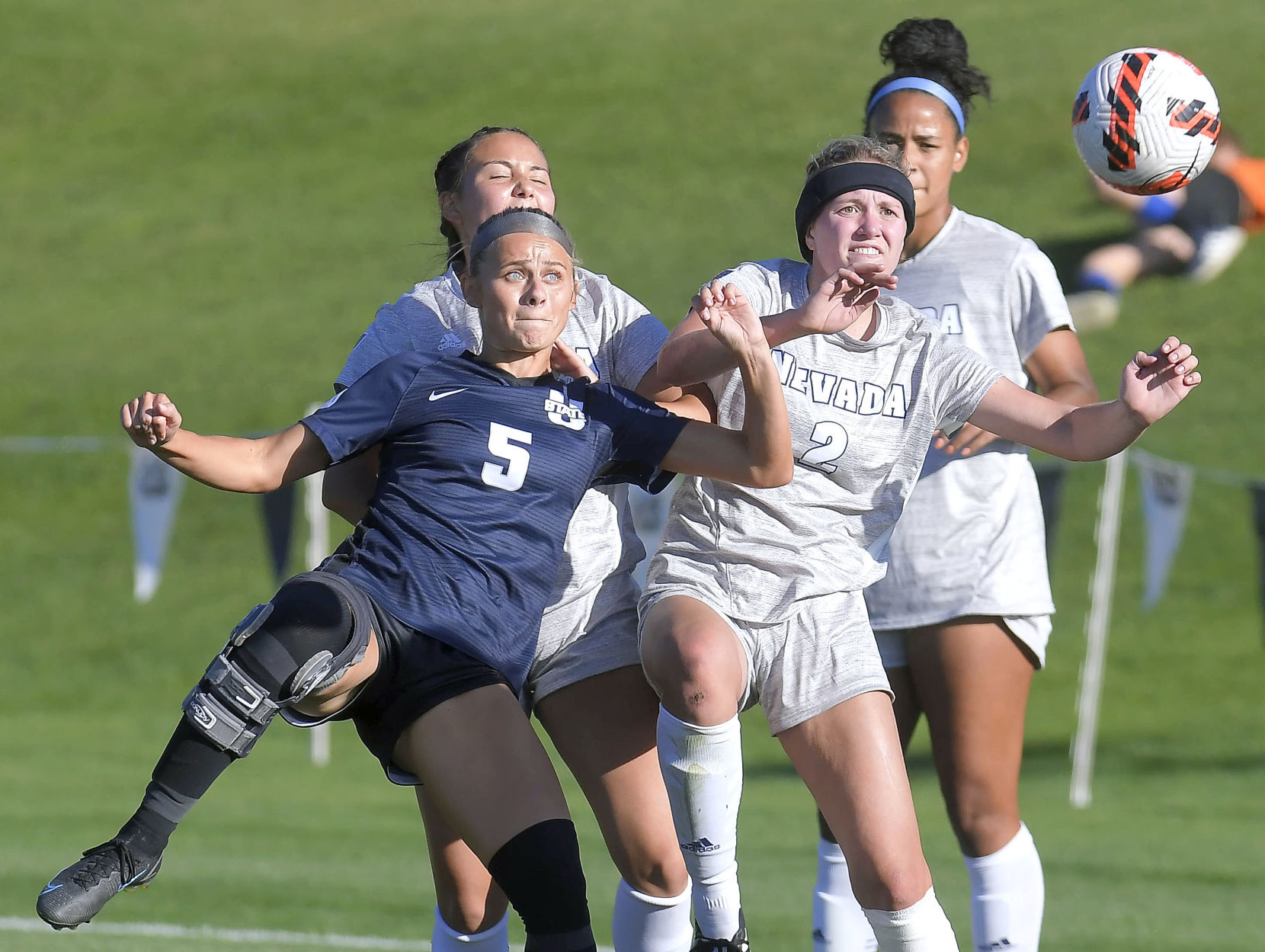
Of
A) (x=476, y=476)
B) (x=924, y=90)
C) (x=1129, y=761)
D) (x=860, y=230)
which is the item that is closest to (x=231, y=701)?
(x=476, y=476)

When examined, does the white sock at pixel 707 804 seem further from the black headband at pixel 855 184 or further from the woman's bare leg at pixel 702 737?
the black headband at pixel 855 184

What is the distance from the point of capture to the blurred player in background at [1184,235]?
17219 mm

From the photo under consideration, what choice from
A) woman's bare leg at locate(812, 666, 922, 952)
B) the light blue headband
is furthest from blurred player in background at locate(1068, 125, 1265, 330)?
woman's bare leg at locate(812, 666, 922, 952)

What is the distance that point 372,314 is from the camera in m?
18.0

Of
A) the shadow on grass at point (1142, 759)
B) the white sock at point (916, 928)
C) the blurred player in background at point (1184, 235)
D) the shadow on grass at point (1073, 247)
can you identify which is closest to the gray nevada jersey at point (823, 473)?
the white sock at point (916, 928)

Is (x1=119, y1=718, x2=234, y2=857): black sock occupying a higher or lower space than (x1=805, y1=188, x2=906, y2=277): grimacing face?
lower

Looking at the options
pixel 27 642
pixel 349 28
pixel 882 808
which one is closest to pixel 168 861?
pixel 882 808

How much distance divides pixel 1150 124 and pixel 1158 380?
104 cm

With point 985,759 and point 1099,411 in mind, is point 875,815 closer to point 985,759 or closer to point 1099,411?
point 985,759

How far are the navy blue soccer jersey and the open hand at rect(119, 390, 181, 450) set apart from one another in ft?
1.01

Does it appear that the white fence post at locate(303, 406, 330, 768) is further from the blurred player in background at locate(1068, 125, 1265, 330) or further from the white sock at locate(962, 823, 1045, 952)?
the blurred player in background at locate(1068, 125, 1265, 330)

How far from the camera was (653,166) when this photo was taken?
21.6 meters

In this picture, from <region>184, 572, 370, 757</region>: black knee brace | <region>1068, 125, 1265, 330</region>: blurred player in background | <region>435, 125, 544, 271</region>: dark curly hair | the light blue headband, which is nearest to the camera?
<region>184, 572, 370, 757</region>: black knee brace

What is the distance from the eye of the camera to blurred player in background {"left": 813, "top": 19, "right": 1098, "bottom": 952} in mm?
3986
